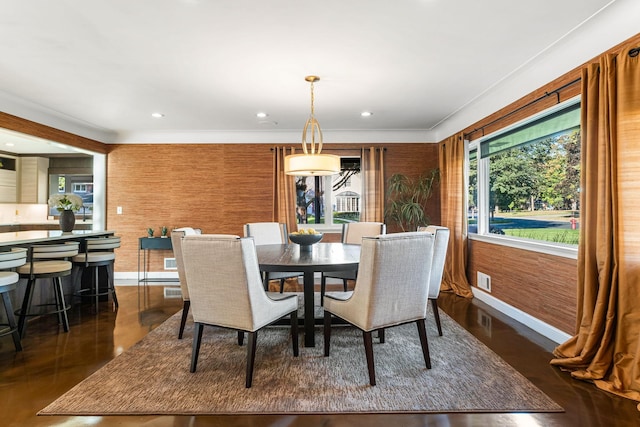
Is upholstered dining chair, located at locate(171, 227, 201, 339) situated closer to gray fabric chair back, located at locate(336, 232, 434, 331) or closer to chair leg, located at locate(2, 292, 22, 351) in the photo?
chair leg, located at locate(2, 292, 22, 351)

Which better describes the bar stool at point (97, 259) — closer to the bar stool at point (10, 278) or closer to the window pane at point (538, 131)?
the bar stool at point (10, 278)

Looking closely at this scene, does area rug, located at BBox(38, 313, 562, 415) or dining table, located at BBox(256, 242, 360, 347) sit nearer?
area rug, located at BBox(38, 313, 562, 415)

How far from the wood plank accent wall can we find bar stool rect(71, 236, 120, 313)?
139 centimetres

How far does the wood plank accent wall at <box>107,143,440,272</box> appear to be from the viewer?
18.5 feet

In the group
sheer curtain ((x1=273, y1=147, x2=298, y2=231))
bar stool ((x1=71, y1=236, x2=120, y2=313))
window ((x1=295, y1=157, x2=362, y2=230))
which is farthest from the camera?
window ((x1=295, y1=157, x2=362, y2=230))

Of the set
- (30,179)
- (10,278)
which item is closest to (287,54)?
(10,278)

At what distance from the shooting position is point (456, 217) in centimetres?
470

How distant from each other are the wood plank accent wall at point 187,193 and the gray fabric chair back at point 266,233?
1137 mm

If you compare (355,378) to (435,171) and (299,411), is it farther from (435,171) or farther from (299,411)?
(435,171)

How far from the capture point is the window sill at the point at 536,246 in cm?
283

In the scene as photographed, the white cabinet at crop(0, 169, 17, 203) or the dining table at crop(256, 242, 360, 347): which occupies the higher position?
the white cabinet at crop(0, 169, 17, 203)

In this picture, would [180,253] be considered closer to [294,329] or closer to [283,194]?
[294,329]

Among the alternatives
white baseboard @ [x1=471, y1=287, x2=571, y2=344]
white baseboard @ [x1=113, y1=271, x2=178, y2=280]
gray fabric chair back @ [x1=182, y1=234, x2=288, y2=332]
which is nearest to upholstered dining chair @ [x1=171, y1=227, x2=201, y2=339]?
gray fabric chair back @ [x1=182, y1=234, x2=288, y2=332]

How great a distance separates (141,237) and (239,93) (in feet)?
10.2
